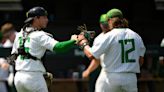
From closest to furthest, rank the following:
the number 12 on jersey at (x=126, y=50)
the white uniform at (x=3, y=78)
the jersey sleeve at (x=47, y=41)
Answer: the jersey sleeve at (x=47, y=41), the number 12 on jersey at (x=126, y=50), the white uniform at (x=3, y=78)

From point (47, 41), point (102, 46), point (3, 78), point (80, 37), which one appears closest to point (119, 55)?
point (102, 46)

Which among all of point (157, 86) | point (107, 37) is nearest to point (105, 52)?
point (107, 37)

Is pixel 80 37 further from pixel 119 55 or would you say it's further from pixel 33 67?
pixel 33 67

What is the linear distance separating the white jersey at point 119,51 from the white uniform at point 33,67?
0.68 m

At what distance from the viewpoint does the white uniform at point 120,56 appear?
8.16m

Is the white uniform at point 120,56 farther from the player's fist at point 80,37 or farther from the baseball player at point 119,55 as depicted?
the player's fist at point 80,37

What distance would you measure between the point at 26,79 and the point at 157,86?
4.49 metres

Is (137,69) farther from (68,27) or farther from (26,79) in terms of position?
(68,27)

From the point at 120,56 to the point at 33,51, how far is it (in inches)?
43.7

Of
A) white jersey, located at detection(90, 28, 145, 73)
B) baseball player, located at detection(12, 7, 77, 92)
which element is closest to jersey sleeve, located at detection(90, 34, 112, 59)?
white jersey, located at detection(90, 28, 145, 73)

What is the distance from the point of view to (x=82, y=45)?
8117 millimetres

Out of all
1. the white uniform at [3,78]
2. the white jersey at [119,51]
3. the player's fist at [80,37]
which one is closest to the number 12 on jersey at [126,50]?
the white jersey at [119,51]

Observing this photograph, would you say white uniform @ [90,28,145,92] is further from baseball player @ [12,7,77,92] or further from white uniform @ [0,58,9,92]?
white uniform @ [0,58,9,92]

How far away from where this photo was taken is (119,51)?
26.8 ft
